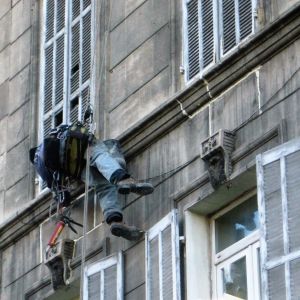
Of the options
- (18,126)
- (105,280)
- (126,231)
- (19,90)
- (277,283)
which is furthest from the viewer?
(19,90)

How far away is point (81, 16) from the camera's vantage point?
65.1 feet

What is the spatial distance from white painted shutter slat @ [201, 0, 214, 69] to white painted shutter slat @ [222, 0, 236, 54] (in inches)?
7.8

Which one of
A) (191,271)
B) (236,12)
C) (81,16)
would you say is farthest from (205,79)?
(81,16)

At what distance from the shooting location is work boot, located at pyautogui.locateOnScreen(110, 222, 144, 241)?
56.1 feet

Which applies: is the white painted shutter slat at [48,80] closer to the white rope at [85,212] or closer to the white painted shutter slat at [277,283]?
the white rope at [85,212]

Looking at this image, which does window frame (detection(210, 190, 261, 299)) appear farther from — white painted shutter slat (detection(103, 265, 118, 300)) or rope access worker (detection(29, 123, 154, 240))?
white painted shutter slat (detection(103, 265, 118, 300))

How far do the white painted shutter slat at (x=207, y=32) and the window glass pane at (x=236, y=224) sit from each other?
1.65 metres

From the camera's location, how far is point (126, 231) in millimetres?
17141

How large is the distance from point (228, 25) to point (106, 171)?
189 cm

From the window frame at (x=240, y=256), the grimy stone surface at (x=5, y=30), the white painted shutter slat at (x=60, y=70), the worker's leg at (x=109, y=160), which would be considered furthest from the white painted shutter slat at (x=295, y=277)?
the grimy stone surface at (x=5, y=30)

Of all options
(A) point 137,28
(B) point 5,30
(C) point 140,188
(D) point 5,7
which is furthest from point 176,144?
(D) point 5,7

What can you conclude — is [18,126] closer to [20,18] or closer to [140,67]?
[20,18]

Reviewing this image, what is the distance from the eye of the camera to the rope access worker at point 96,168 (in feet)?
56.4

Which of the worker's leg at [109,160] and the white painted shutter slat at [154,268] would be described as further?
the worker's leg at [109,160]
